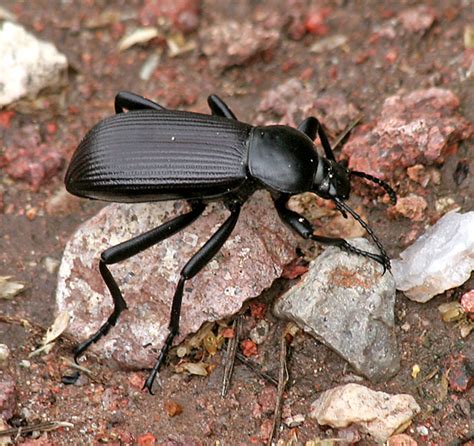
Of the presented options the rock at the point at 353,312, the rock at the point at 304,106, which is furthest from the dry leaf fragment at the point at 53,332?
the rock at the point at 304,106

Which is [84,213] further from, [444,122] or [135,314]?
[444,122]

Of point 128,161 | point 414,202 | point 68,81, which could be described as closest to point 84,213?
point 128,161

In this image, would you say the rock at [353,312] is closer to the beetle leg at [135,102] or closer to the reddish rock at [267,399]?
the reddish rock at [267,399]

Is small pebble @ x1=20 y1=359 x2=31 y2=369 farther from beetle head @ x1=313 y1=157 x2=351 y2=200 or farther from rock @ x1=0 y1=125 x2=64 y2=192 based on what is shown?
beetle head @ x1=313 y1=157 x2=351 y2=200

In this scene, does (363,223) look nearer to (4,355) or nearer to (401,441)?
(401,441)

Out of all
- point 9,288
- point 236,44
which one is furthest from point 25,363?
point 236,44

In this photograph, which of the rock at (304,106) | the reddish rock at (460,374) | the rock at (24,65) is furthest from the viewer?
the rock at (24,65)
